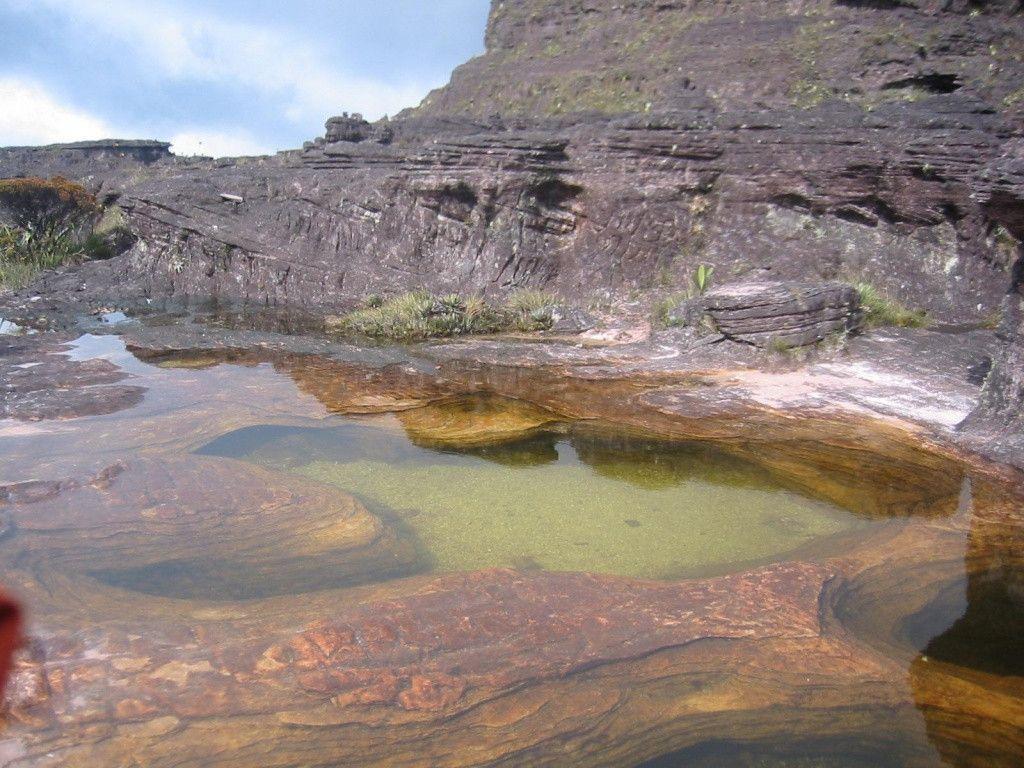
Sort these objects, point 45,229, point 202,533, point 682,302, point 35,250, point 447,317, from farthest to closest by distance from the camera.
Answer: point 45,229, point 35,250, point 447,317, point 682,302, point 202,533

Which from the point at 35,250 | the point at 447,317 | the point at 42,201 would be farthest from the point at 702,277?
the point at 42,201

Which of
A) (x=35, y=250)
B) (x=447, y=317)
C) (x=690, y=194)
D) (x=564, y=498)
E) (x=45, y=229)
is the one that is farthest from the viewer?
(x=45, y=229)

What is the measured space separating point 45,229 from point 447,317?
11005mm

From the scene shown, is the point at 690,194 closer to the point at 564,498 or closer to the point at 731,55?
the point at 564,498

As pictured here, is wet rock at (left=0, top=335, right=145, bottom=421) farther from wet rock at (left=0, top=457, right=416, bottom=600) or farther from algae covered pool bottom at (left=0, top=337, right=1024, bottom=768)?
wet rock at (left=0, top=457, right=416, bottom=600)

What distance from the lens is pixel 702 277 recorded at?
1120cm

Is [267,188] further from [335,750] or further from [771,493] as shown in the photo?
[335,750]

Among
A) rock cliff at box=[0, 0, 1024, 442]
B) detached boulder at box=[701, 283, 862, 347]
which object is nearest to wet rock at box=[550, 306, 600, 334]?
rock cliff at box=[0, 0, 1024, 442]

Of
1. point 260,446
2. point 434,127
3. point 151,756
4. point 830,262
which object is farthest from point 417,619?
point 434,127

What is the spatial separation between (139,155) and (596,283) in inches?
1227

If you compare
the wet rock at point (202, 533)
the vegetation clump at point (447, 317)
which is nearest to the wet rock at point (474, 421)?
the wet rock at point (202, 533)

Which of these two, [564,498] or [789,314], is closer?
[564,498]

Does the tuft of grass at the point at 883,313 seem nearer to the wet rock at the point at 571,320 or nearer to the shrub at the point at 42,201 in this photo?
the wet rock at the point at 571,320

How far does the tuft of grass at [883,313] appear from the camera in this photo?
30.0 ft
